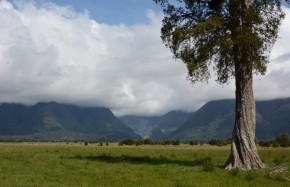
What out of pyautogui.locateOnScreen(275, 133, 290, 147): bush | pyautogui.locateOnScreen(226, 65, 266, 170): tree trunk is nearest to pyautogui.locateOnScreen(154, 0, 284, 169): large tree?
pyautogui.locateOnScreen(226, 65, 266, 170): tree trunk

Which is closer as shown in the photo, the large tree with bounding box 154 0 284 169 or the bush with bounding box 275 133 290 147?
the large tree with bounding box 154 0 284 169

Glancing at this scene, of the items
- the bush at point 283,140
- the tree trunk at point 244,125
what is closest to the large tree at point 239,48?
the tree trunk at point 244,125


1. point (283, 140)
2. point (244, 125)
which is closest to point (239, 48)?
point (244, 125)

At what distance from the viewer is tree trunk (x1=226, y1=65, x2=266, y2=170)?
31.1 m

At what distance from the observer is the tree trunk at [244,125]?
102 feet

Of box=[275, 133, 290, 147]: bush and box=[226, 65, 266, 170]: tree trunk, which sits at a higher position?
box=[275, 133, 290, 147]: bush

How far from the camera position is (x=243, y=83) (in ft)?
105

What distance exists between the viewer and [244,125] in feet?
104

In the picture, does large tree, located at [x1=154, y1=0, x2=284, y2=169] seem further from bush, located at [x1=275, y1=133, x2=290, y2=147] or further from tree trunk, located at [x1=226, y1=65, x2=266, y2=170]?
bush, located at [x1=275, y1=133, x2=290, y2=147]

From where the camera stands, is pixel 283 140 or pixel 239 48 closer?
pixel 239 48

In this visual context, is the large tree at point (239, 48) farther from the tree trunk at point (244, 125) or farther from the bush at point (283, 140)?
the bush at point (283, 140)

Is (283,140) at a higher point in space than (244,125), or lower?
higher

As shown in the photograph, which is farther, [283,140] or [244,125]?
[283,140]

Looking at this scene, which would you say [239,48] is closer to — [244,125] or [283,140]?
[244,125]
